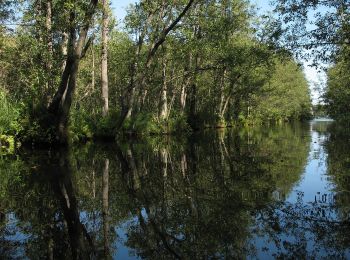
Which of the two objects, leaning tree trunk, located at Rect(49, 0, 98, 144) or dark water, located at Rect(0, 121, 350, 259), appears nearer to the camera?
dark water, located at Rect(0, 121, 350, 259)

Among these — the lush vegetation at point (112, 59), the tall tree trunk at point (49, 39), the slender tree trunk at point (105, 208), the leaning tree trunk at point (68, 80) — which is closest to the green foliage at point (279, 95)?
the lush vegetation at point (112, 59)

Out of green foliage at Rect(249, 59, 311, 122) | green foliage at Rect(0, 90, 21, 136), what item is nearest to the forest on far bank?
green foliage at Rect(0, 90, 21, 136)

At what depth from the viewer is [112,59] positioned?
35.9m

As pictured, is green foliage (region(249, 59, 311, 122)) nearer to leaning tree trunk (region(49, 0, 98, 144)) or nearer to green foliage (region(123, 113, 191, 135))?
green foliage (region(123, 113, 191, 135))

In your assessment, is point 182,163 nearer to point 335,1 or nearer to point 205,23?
A: point 335,1

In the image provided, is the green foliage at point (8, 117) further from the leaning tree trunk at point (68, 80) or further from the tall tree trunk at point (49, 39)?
the tall tree trunk at point (49, 39)

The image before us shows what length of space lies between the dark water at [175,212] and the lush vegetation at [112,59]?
637 centimetres

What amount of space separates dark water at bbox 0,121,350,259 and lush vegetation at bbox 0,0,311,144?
20.9ft

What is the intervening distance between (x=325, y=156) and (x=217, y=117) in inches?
1184

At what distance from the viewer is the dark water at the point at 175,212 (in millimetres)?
4684

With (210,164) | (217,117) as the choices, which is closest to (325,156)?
(210,164)

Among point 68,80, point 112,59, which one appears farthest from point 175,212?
point 112,59

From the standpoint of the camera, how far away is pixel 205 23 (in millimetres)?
24859

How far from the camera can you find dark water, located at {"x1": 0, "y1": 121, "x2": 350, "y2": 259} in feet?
15.4
